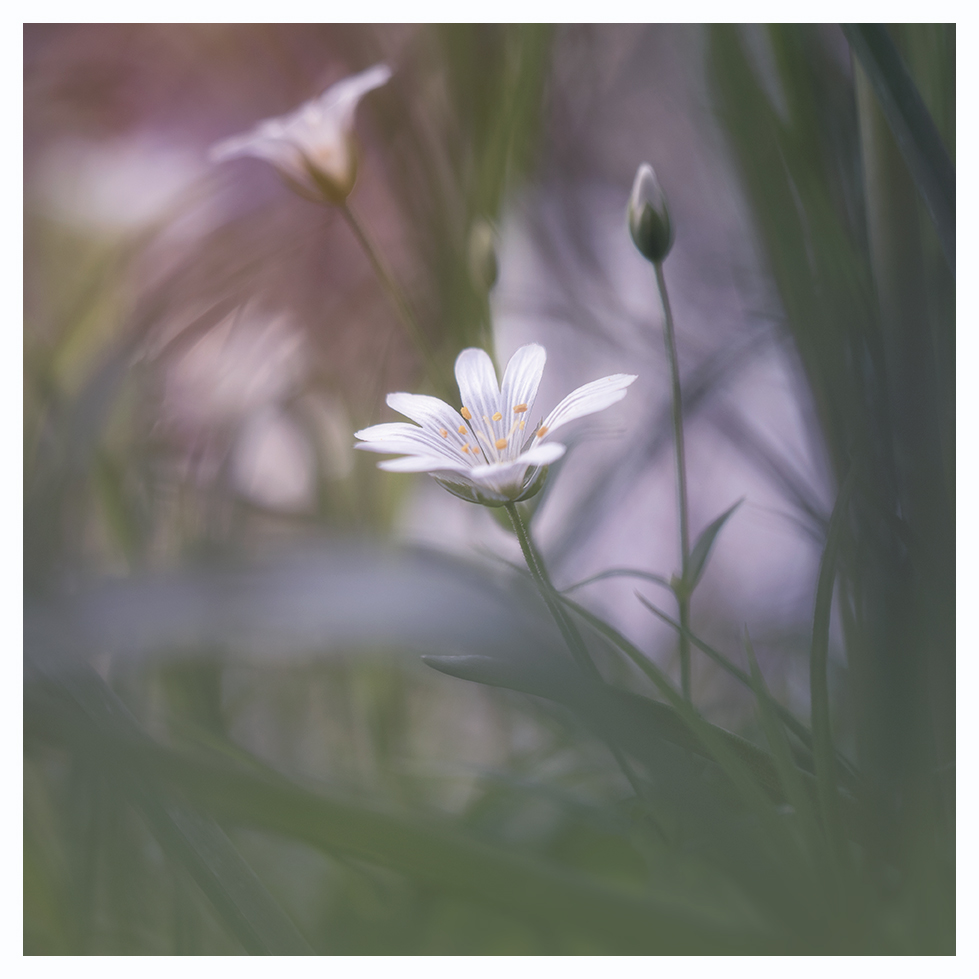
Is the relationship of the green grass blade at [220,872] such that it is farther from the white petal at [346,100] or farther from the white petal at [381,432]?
the white petal at [346,100]

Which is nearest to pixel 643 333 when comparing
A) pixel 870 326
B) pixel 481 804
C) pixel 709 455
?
pixel 709 455

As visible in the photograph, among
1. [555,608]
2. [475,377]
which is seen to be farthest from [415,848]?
[475,377]

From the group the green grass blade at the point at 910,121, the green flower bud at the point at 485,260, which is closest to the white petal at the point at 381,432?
the green flower bud at the point at 485,260

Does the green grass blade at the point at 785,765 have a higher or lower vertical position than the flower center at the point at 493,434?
lower

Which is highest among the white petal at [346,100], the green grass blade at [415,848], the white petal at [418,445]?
the white petal at [346,100]

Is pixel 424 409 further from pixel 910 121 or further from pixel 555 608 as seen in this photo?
pixel 910 121

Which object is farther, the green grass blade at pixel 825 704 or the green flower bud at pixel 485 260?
the green flower bud at pixel 485 260

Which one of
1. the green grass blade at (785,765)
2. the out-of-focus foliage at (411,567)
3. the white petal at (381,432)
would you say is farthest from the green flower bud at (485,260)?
the green grass blade at (785,765)
